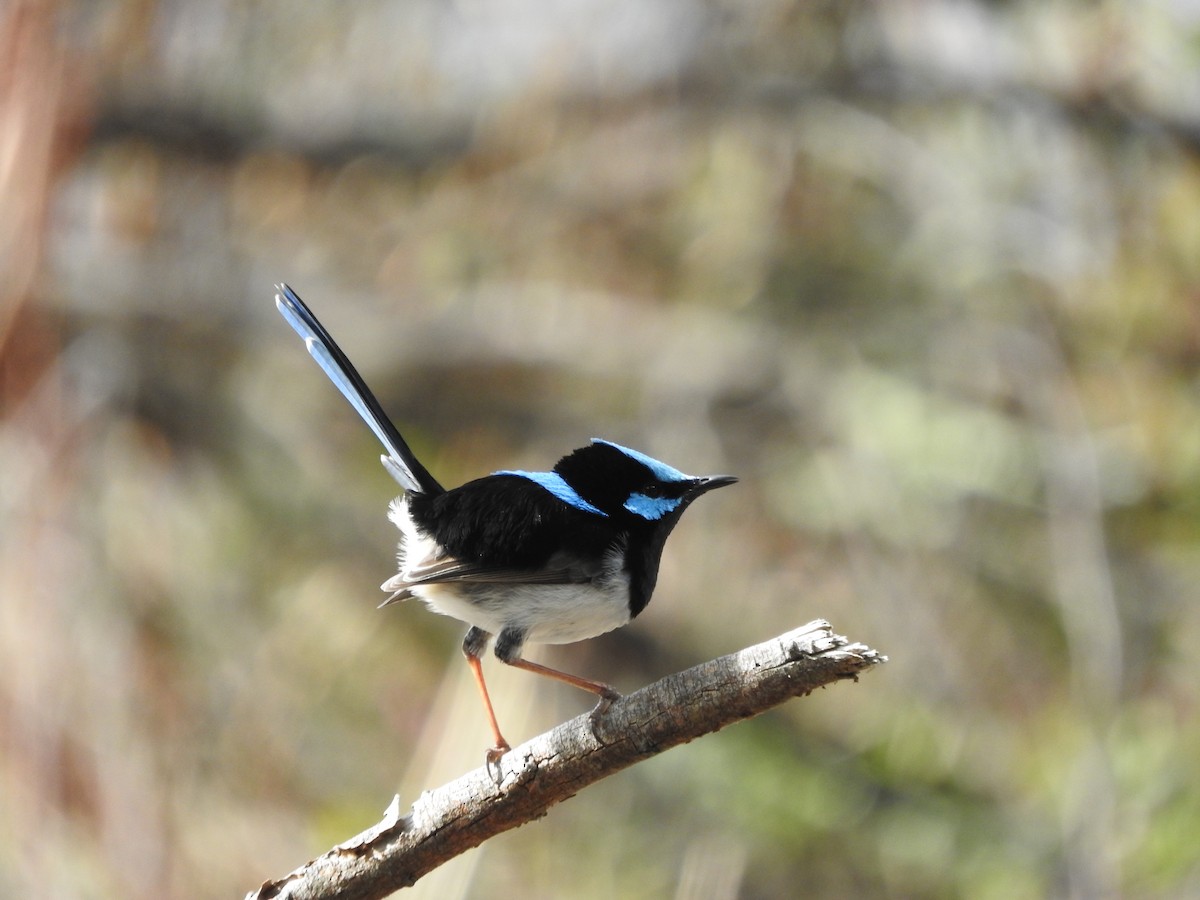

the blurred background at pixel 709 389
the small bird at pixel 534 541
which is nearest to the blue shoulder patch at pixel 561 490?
the small bird at pixel 534 541

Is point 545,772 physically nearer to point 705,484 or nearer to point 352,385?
point 705,484

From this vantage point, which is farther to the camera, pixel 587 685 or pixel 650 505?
pixel 650 505

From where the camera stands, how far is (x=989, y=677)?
6.34 metres

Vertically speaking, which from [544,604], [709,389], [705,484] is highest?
[709,389]

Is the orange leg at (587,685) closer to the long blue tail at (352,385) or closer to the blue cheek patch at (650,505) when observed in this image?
the blue cheek patch at (650,505)

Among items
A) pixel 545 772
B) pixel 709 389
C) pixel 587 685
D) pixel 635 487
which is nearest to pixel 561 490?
pixel 635 487

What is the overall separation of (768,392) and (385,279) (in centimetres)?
237

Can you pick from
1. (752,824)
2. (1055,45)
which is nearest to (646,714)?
(752,824)

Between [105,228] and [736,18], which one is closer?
[105,228]

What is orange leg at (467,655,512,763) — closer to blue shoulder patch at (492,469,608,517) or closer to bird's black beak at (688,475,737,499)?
blue shoulder patch at (492,469,608,517)

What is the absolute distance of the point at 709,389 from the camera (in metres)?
6.19

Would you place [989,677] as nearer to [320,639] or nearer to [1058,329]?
[1058,329]

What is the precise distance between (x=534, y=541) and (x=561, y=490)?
22 centimetres

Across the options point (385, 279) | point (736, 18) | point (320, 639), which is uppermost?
point (736, 18)
